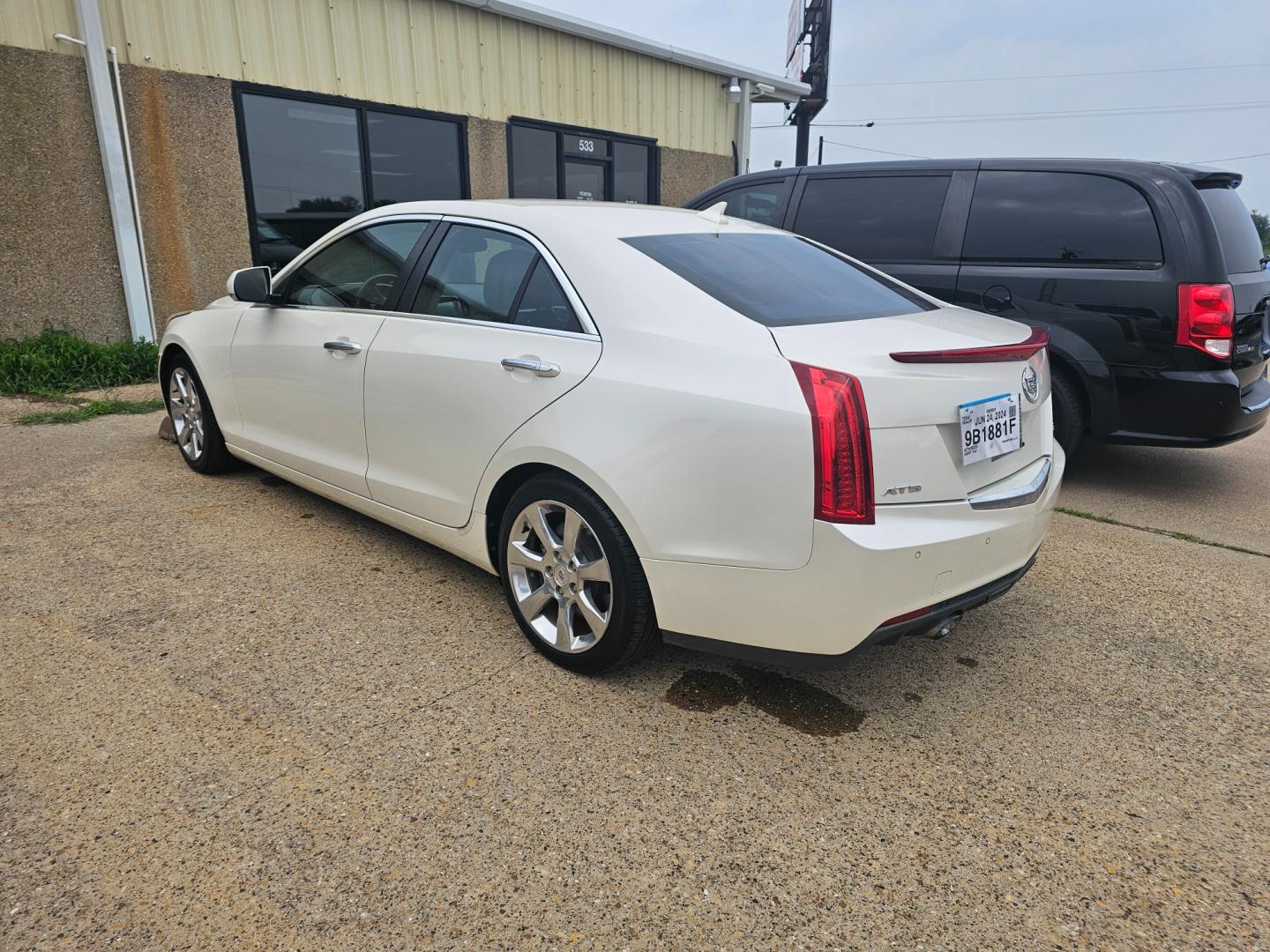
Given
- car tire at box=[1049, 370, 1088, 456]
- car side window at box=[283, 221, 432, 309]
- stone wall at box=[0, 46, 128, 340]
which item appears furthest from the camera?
stone wall at box=[0, 46, 128, 340]

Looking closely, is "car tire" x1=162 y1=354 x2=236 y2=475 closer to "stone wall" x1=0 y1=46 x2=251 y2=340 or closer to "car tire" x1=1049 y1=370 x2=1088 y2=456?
"stone wall" x1=0 y1=46 x2=251 y2=340

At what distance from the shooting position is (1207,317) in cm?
441

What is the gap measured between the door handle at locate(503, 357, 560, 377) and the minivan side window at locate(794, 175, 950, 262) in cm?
340

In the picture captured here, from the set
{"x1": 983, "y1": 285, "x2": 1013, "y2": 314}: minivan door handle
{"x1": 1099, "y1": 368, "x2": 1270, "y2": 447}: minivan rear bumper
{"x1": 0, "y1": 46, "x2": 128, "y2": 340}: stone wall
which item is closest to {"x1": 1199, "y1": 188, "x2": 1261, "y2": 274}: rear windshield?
{"x1": 1099, "y1": 368, "x2": 1270, "y2": 447}: minivan rear bumper

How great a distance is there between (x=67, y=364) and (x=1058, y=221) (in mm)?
7547

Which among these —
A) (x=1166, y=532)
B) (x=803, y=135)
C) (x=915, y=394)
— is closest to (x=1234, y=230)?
(x=1166, y=532)

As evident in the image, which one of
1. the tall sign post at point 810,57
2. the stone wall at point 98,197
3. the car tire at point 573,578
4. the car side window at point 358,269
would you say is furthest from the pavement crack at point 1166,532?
the tall sign post at point 810,57

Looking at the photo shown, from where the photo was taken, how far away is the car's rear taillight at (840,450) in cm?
222

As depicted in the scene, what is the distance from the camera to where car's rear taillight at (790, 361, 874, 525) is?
2225 millimetres

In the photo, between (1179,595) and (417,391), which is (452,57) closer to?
(417,391)

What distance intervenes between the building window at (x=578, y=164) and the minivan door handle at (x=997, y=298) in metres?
6.18

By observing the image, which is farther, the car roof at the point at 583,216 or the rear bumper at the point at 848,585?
the car roof at the point at 583,216

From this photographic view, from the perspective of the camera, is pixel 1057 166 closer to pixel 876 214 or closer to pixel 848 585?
pixel 876 214

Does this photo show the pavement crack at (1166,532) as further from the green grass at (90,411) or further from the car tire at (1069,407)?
the green grass at (90,411)
